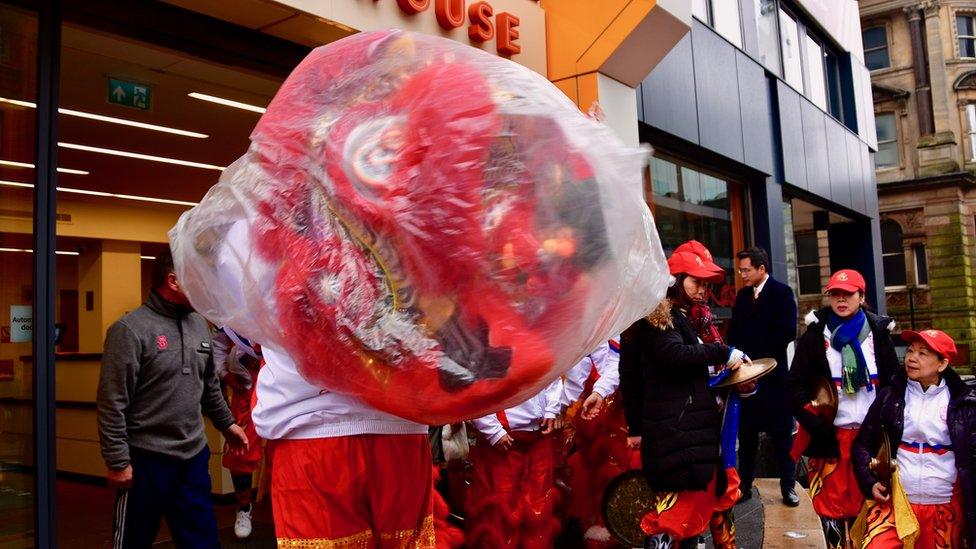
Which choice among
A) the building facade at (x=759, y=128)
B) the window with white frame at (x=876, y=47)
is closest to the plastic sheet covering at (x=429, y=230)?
the building facade at (x=759, y=128)

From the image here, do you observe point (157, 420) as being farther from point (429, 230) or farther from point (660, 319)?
point (429, 230)

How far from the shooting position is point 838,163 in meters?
16.3

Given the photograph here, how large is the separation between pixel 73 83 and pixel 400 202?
18.1ft

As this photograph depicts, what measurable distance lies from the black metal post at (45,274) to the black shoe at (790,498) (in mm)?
5614

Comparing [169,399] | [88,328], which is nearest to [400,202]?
[169,399]

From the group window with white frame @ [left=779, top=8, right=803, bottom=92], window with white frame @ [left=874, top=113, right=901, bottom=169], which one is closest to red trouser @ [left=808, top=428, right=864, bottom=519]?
window with white frame @ [left=779, top=8, right=803, bottom=92]

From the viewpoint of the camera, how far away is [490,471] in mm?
5289

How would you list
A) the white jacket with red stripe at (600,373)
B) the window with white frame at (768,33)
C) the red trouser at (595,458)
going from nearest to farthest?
the white jacket with red stripe at (600,373), the red trouser at (595,458), the window with white frame at (768,33)

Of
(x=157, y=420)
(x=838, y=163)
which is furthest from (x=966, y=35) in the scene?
(x=157, y=420)

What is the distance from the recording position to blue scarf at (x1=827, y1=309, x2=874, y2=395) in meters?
5.16

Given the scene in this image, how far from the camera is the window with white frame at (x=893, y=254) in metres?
35.9

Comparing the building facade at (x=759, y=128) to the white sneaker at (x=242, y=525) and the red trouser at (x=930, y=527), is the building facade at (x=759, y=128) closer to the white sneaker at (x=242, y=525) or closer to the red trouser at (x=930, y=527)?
the red trouser at (x=930, y=527)

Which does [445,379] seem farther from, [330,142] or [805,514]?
[805,514]

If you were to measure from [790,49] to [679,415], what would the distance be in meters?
11.6
